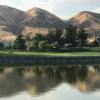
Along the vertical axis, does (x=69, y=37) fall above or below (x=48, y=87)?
above

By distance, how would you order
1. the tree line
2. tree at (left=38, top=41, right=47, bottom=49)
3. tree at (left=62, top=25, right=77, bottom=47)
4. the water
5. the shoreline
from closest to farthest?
the water → the shoreline → tree at (left=38, top=41, right=47, bottom=49) → the tree line → tree at (left=62, top=25, right=77, bottom=47)

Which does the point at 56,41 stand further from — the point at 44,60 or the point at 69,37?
the point at 44,60

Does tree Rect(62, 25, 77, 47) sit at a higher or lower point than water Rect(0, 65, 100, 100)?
higher

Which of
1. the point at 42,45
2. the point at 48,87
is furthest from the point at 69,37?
the point at 48,87

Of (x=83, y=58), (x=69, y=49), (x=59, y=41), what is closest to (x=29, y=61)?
(x=83, y=58)

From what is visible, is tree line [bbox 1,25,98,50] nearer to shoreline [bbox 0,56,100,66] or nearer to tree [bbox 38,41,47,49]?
tree [bbox 38,41,47,49]

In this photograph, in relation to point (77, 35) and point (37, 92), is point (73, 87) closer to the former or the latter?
point (37, 92)

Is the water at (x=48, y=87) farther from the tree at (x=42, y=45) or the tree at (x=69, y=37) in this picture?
the tree at (x=69, y=37)

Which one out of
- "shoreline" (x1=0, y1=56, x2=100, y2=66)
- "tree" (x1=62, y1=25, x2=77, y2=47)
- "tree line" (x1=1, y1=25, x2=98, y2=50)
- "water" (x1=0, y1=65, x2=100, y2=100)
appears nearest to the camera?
"water" (x1=0, y1=65, x2=100, y2=100)

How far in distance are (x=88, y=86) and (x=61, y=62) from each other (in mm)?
44822

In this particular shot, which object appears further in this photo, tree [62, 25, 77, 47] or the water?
tree [62, 25, 77, 47]

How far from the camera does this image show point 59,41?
13562 centimetres

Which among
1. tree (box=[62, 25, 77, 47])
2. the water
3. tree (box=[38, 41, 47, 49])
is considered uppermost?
tree (box=[62, 25, 77, 47])

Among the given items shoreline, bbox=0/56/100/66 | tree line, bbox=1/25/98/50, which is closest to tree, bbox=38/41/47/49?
tree line, bbox=1/25/98/50
